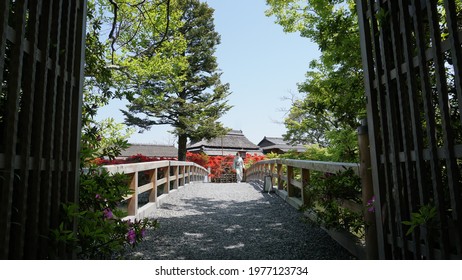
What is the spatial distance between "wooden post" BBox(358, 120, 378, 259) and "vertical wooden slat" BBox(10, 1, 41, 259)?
201cm

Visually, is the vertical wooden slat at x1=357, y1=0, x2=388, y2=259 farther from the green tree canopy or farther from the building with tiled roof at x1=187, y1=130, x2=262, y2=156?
the building with tiled roof at x1=187, y1=130, x2=262, y2=156

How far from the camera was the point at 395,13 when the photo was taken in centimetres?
167

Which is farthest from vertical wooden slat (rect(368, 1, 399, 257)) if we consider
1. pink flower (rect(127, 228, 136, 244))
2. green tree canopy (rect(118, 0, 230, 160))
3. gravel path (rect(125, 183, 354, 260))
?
green tree canopy (rect(118, 0, 230, 160))

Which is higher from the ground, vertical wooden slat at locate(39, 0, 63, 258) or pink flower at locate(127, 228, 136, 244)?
vertical wooden slat at locate(39, 0, 63, 258)

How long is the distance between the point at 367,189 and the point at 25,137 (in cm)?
209

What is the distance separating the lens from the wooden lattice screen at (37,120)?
1199mm

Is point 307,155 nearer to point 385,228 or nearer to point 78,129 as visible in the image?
point 385,228

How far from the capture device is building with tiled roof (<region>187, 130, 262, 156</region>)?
83.9 feet

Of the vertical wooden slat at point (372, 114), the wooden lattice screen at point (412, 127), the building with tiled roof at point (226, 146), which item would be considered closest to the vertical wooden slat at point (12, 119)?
the wooden lattice screen at point (412, 127)

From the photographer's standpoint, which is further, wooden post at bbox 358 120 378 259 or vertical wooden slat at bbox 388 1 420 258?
wooden post at bbox 358 120 378 259

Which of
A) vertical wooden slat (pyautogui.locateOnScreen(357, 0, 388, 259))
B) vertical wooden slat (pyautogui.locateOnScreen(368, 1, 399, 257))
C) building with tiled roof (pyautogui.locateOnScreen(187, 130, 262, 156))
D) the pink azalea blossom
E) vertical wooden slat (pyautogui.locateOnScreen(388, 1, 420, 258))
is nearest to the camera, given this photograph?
vertical wooden slat (pyautogui.locateOnScreen(388, 1, 420, 258))

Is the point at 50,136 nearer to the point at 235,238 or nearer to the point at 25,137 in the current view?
the point at 25,137

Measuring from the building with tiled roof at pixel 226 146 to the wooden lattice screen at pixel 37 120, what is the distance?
22.1 metres

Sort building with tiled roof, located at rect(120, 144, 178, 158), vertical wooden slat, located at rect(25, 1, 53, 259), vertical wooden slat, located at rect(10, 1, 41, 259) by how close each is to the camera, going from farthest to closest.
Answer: building with tiled roof, located at rect(120, 144, 178, 158) → vertical wooden slat, located at rect(25, 1, 53, 259) → vertical wooden slat, located at rect(10, 1, 41, 259)
